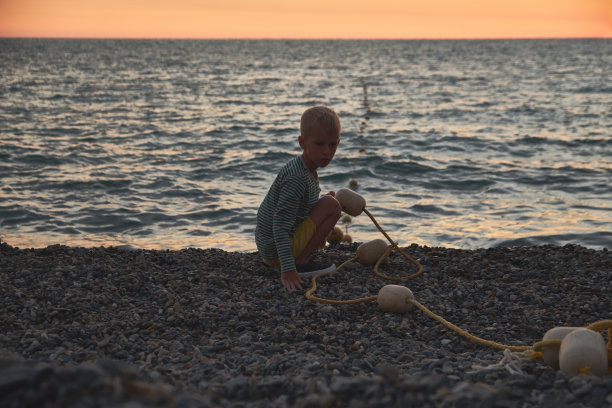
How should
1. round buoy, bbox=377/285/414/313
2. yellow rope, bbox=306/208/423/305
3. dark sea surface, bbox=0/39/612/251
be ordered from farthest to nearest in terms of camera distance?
1. dark sea surface, bbox=0/39/612/251
2. yellow rope, bbox=306/208/423/305
3. round buoy, bbox=377/285/414/313

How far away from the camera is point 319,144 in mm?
4574

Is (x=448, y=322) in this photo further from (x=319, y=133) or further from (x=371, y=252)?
(x=319, y=133)

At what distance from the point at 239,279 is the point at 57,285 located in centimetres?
158

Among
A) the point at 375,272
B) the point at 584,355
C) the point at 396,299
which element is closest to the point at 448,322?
the point at 396,299

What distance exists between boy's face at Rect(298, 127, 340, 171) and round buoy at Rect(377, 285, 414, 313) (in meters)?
1.21

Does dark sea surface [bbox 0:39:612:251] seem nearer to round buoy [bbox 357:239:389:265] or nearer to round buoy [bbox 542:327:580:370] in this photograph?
round buoy [bbox 357:239:389:265]

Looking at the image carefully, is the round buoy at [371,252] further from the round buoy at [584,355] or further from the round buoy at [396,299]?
the round buoy at [584,355]

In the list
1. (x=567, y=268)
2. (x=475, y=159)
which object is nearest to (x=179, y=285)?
(x=567, y=268)

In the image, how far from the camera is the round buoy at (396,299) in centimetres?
410

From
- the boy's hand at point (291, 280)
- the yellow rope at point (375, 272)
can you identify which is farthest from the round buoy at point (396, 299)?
the boy's hand at point (291, 280)

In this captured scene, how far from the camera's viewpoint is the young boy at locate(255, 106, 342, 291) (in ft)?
15.0

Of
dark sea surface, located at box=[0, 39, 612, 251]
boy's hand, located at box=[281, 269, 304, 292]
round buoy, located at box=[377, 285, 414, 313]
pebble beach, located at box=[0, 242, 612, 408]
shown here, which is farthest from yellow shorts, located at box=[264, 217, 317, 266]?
dark sea surface, located at box=[0, 39, 612, 251]

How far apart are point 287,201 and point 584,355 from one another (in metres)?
2.65

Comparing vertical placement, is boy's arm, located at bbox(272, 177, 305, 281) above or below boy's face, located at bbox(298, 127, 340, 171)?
below
